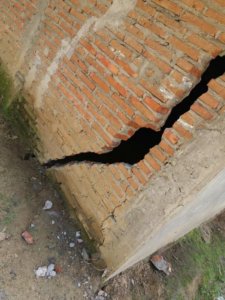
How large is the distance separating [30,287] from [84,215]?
0.81m

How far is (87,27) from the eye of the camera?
10.8 ft

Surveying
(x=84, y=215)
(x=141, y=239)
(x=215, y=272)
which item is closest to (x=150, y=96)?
(x=141, y=239)

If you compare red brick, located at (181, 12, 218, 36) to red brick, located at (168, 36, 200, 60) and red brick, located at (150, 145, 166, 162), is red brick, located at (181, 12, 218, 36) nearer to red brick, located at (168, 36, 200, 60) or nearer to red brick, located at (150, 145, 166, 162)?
red brick, located at (168, 36, 200, 60)

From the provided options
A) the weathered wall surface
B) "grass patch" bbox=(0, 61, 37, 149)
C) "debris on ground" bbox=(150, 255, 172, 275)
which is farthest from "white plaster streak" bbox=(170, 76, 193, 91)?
"debris on ground" bbox=(150, 255, 172, 275)

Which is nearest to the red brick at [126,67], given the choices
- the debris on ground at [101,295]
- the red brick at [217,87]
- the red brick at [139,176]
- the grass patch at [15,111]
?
the red brick at [217,87]

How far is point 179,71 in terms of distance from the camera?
260 centimetres

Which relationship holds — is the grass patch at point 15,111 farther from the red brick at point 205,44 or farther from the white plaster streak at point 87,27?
the red brick at point 205,44

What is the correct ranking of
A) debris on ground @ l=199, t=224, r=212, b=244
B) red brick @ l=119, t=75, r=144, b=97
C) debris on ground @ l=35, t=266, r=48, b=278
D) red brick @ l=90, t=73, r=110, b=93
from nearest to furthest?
red brick @ l=119, t=75, r=144, b=97, red brick @ l=90, t=73, r=110, b=93, debris on ground @ l=35, t=266, r=48, b=278, debris on ground @ l=199, t=224, r=212, b=244

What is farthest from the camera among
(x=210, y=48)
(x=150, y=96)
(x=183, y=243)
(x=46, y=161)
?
(x=183, y=243)

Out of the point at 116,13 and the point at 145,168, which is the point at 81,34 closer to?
the point at 116,13

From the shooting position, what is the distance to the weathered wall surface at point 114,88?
2572 mm

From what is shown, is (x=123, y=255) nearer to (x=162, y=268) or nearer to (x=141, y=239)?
(x=141, y=239)

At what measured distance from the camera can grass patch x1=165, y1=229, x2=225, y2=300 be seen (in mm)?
4086

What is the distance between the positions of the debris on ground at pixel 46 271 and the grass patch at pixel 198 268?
137 cm
